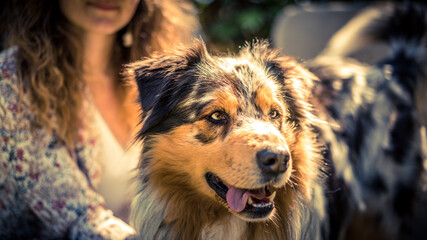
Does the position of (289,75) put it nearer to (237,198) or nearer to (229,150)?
(229,150)

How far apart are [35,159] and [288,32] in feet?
10.1

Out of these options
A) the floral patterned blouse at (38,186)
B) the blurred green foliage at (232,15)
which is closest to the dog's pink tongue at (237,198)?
the floral patterned blouse at (38,186)

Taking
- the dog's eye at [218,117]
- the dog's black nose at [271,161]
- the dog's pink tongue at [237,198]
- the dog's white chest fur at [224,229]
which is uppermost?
the dog's eye at [218,117]

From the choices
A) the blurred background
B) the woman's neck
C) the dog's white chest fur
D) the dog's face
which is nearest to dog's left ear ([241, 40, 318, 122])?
the dog's face

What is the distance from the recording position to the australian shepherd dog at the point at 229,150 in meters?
1.34

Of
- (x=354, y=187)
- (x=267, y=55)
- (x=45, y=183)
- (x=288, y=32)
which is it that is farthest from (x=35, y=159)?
(x=288, y=32)

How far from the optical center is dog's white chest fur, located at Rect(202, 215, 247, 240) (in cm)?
152

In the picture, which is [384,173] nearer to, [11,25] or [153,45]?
[153,45]

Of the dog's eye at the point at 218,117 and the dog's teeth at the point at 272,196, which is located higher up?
the dog's eye at the point at 218,117

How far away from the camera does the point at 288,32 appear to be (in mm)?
3869

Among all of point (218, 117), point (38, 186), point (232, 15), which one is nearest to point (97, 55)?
point (38, 186)

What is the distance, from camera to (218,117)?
148 centimetres

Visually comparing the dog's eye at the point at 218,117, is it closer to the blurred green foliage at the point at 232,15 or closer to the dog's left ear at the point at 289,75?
the dog's left ear at the point at 289,75

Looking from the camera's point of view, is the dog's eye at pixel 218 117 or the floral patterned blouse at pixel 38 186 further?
the floral patterned blouse at pixel 38 186
